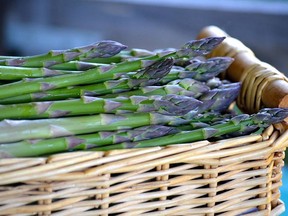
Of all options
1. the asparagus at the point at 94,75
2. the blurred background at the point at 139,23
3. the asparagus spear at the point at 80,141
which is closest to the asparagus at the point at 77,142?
the asparagus spear at the point at 80,141

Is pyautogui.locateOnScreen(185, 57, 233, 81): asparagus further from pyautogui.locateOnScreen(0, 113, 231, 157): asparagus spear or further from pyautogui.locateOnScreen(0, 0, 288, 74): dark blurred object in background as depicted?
pyautogui.locateOnScreen(0, 0, 288, 74): dark blurred object in background

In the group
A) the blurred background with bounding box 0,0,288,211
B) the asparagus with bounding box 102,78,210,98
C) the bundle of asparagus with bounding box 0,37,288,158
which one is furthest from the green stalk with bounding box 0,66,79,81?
the blurred background with bounding box 0,0,288,211

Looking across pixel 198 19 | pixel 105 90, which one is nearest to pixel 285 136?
pixel 105 90

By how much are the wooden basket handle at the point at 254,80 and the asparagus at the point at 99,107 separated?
15 centimetres

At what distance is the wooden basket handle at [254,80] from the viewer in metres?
0.99

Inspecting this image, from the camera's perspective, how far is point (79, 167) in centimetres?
77

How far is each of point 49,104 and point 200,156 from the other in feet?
0.80

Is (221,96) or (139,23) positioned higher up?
(221,96)

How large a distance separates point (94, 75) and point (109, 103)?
0.26 ft

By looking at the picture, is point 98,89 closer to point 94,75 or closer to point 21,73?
point 94,75

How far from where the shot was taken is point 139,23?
3873 millimetres

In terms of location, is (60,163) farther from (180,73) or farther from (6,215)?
(180,73)

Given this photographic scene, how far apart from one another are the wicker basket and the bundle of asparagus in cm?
4

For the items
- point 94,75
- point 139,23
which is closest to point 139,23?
point 139,23
